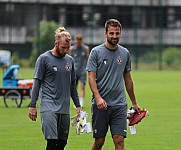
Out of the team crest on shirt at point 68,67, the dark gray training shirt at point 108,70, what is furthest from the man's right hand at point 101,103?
the team crest on shirt at point 68,67

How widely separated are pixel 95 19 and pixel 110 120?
51.0m

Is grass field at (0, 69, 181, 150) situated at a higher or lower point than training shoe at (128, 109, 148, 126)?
lower

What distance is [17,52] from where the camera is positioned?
54031 millimetres

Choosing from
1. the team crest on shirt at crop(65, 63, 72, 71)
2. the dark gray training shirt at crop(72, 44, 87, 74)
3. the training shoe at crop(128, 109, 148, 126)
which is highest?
the team crest on shirt at crop(65, 63, 72, 71)

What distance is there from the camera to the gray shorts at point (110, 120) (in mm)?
11086

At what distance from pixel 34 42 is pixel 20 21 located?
25.5 feet

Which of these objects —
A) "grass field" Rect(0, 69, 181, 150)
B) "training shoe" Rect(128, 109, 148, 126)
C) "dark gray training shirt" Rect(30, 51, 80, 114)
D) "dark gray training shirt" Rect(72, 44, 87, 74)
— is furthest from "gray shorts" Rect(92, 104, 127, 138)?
"dark gray training shirt" Rect(72, 44, 87, 74)

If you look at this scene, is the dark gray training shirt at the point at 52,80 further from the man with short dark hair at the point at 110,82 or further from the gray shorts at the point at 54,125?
the man with short dark hair at the point at 110,82

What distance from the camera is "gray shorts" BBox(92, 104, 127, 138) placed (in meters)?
11.1

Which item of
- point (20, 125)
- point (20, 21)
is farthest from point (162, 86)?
point (20, 21)

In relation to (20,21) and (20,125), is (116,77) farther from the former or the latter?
(20,21)

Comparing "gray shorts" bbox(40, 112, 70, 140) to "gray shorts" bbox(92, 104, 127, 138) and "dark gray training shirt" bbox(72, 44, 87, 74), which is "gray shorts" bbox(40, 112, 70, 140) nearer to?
"gray shorts" bbox(92, 104, 127, 138)

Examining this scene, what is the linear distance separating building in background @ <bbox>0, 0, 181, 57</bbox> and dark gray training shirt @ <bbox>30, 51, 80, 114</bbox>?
4519 centimetres

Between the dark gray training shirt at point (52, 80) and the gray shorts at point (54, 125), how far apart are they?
8 centimetres
